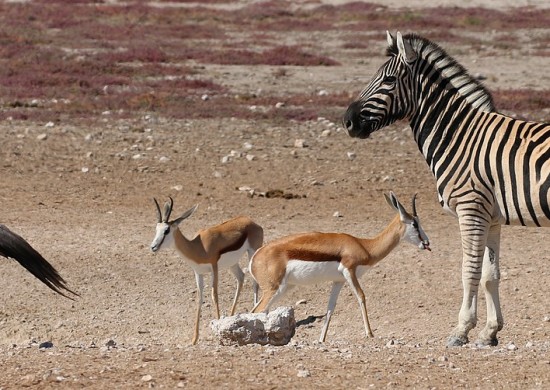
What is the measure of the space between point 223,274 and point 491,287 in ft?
13.3

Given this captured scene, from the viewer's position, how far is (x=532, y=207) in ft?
31.7

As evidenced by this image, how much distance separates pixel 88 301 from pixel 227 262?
139 centimetres

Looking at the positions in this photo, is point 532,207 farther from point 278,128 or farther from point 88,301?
point 278,128

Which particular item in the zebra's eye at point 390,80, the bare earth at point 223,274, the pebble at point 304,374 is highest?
the zebra's eye at point 390,80

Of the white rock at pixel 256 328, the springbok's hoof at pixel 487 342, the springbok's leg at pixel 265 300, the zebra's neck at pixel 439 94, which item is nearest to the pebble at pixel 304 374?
the white rock at pixel 256 328

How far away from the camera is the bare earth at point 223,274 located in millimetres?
7965

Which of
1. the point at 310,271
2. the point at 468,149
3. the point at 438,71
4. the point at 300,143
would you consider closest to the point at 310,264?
the point at 310,271

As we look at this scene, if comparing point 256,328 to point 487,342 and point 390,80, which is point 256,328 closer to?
point 487,342

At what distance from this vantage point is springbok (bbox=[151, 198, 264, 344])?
1183 cm

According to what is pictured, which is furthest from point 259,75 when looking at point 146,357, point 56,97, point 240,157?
point 146,357

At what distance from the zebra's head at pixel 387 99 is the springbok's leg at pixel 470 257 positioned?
45.7 inches

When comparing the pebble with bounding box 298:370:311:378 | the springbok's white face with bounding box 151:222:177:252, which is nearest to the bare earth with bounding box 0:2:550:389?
the pebble with bounding box 298:370:311:378

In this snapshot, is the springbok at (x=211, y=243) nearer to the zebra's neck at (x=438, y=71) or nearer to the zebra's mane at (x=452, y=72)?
the zebra's neck at (x=438, y=71)

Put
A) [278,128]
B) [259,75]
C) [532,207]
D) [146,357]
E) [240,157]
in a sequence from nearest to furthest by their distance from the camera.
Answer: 1. [146,357]
2. [532,207]
3. [240,157]
4. [278,128]
5. [259,75]
